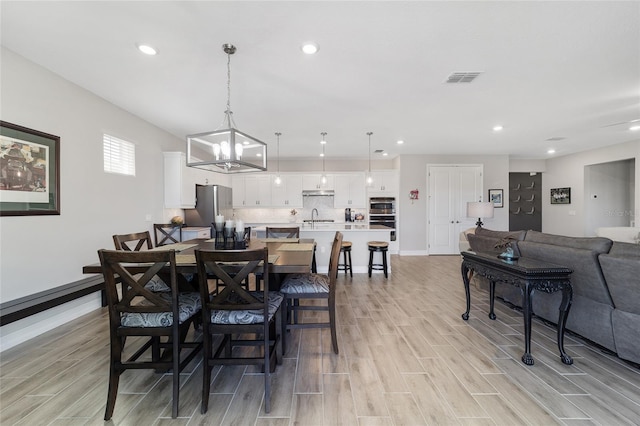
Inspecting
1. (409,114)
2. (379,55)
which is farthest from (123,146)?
(409,114)

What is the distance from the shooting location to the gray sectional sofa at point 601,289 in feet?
6.29

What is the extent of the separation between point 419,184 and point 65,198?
7.02m

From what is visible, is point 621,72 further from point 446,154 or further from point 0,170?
point 0,170

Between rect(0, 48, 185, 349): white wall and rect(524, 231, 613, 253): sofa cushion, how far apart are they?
524cm

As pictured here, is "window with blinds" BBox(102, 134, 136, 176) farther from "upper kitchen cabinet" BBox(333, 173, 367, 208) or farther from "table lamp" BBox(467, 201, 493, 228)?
"table lamp" BBox(467, 201, 493, 228)

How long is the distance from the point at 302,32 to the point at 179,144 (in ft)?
14.0

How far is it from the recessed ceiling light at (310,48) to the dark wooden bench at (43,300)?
337 cm

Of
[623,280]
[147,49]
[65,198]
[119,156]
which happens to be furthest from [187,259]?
[623,280]

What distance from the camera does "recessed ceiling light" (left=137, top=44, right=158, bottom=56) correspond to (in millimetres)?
2307

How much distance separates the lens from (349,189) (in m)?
7.29

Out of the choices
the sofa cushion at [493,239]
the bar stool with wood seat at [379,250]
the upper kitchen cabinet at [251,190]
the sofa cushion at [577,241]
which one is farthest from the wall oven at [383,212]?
the sofa cushion at [577,241]

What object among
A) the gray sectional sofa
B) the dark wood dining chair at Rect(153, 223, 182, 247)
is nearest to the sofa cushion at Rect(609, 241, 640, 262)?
the gray sectional sofa

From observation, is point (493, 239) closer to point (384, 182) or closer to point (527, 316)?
point (527, 316)

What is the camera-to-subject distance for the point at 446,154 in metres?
6.98
